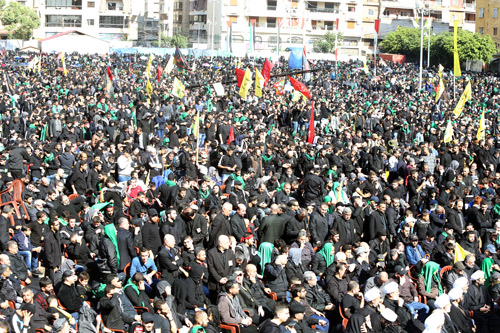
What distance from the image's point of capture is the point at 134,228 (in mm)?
11359

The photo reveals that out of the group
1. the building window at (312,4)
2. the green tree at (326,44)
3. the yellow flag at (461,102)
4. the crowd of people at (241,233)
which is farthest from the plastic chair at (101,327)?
the building window at (312,4)

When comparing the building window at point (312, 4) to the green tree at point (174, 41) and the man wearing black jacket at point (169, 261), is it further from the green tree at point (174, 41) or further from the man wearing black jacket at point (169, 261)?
the man wearing black jacket at point (169, 261)

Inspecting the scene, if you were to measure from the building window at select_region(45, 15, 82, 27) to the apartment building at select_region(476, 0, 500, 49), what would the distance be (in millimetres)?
43454

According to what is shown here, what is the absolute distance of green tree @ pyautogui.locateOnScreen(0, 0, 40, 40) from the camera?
85875 millimetres

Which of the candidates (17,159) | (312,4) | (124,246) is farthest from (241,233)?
(312,4)

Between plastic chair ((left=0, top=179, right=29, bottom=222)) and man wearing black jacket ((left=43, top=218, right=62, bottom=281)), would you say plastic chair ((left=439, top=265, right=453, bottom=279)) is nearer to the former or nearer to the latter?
man wearing black jacket ((left=43, top=218, right=62, bottom=281))

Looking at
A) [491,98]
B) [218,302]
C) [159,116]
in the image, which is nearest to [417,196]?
[218,302]

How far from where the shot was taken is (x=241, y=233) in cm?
1184

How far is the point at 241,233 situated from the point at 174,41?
69.1 meters

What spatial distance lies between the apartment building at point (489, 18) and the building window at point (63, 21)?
43.5m

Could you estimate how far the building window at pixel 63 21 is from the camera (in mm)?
89750

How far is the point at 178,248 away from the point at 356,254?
8.06ft

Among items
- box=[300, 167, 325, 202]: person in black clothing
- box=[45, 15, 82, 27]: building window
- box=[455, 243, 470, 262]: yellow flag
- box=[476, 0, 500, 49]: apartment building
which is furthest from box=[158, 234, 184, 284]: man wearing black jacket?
box=[45, 15, 82, 27]: building window

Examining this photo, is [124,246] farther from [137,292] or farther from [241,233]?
[241,233]
